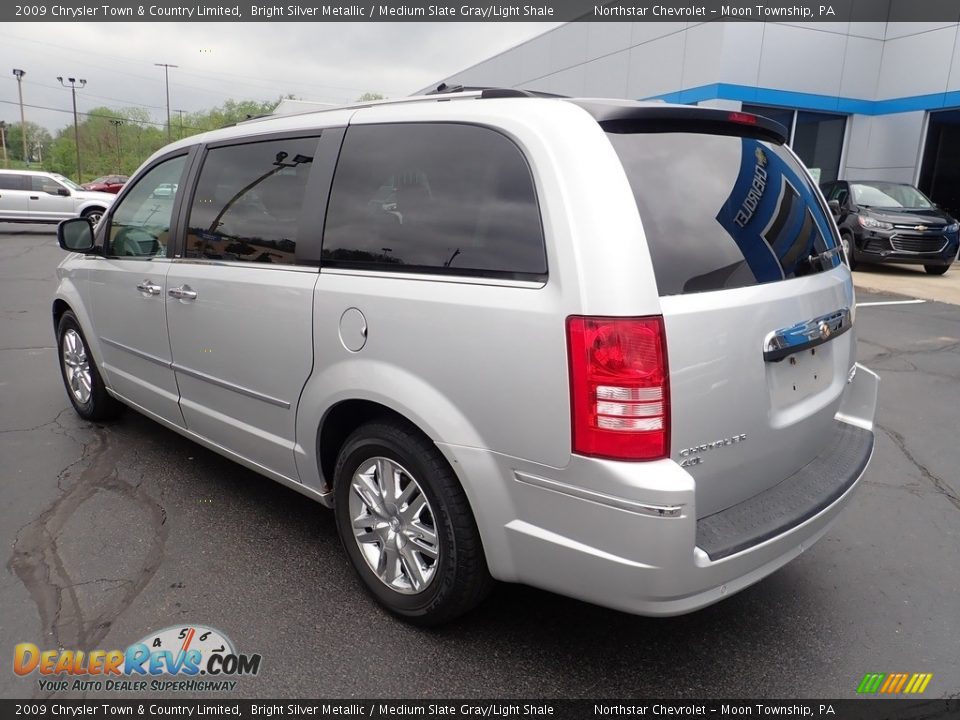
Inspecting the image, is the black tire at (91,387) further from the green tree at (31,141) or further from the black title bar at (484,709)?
the green tree at (31,141)

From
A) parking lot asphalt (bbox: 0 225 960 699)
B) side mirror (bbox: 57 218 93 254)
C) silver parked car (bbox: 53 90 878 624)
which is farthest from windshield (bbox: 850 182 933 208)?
side mirror (bbox: 57 218 93 254)

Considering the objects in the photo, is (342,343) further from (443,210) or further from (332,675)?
(332,675)

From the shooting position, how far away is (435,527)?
2.46 meters

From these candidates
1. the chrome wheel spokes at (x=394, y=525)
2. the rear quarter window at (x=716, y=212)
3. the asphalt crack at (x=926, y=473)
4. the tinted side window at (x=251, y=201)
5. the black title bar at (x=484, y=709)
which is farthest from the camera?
the asphalt crack at (x=926, y=473)

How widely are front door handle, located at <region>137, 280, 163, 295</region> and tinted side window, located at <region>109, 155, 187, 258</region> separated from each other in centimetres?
16

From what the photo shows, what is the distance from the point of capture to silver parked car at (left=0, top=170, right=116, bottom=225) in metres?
20.1

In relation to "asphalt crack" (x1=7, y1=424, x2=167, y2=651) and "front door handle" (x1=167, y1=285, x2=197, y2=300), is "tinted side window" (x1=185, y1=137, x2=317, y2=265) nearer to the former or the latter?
"front door handle" (x1=167, y1=285, x2=197, y2=300)

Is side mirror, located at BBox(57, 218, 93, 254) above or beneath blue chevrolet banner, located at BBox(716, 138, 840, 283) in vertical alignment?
beneath

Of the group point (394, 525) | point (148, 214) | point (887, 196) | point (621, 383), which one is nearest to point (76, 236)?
point (148, 214)

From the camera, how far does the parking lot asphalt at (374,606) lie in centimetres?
243

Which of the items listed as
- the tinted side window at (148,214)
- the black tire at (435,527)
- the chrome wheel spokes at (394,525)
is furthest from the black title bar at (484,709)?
the tinted side window at (148,214)

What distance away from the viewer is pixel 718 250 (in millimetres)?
2254

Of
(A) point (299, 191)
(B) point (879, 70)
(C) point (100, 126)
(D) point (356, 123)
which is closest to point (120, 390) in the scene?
(A) point (299, 191)
